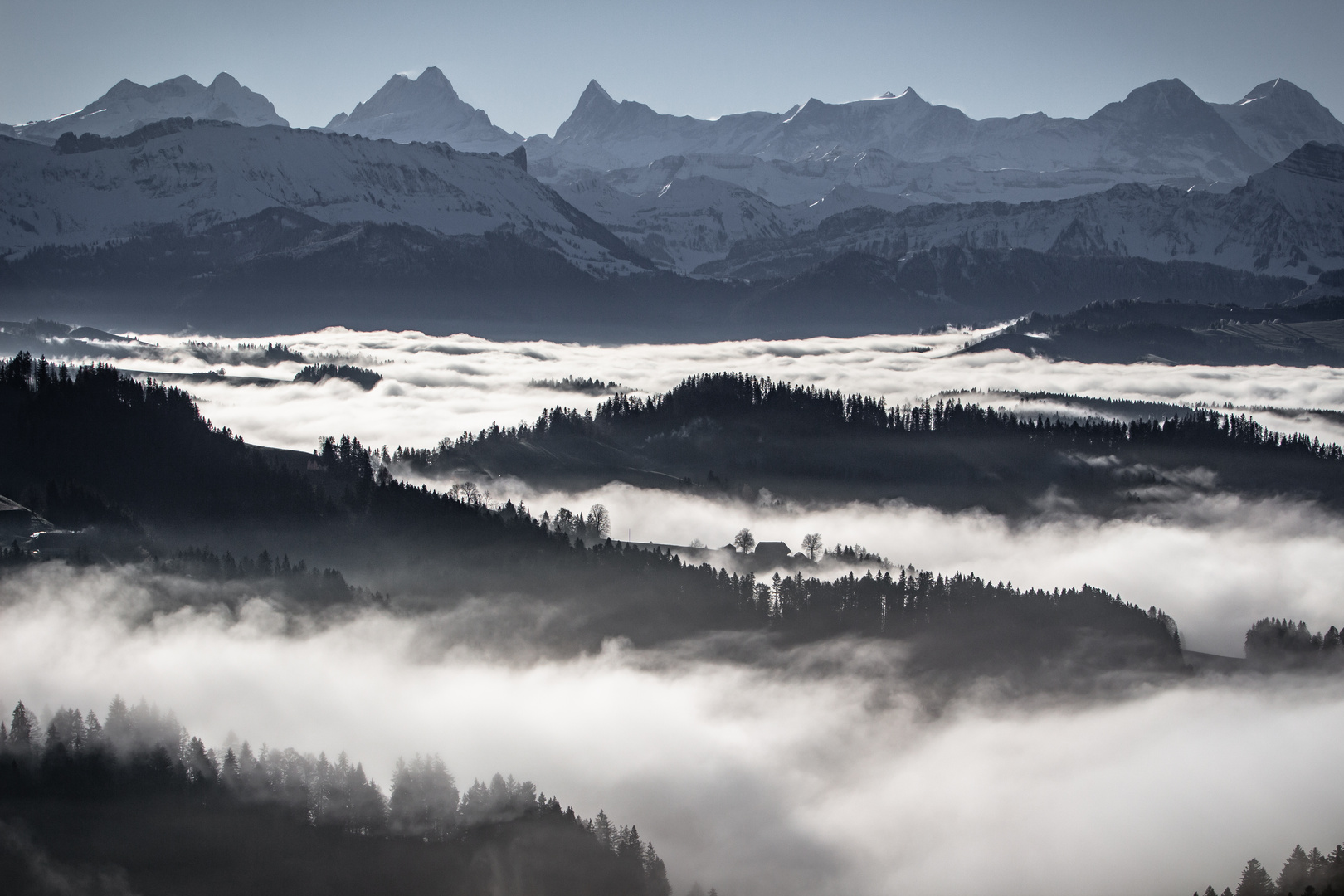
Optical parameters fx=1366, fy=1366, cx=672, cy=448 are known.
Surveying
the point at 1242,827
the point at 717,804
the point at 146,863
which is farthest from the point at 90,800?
the point at 1242,827

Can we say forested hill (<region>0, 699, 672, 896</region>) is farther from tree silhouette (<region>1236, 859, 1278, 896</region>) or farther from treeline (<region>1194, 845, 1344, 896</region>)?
treeline (<region>1194, 845, 1344, 896</region>)

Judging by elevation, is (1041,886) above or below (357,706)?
below

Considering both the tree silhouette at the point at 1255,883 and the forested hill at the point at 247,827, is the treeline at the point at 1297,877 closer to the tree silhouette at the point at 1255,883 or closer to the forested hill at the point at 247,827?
the tree silhouette at the point at 1255,883

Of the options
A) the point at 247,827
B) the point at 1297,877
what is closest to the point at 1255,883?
the point at 1297,877

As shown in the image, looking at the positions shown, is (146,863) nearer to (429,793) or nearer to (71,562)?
(429,793)

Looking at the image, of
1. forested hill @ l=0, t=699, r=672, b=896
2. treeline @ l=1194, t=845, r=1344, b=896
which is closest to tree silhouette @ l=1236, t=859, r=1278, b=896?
treeline @ l=1194, t=845, r=1344, b=896

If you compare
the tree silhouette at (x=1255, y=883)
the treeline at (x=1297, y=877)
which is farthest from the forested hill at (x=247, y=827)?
the treeline at (x=1297, y=877)
